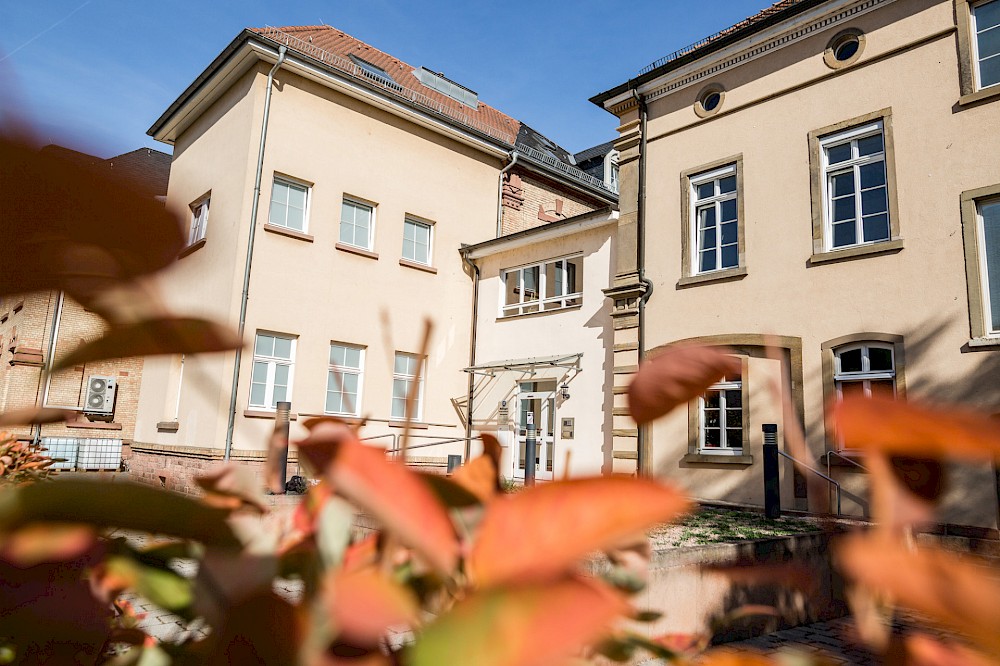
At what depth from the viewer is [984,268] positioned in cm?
801

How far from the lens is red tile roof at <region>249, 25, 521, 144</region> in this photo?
15203mm

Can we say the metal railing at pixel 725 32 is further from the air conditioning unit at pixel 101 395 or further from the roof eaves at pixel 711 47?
the air conditioning unit at pixel 101 395

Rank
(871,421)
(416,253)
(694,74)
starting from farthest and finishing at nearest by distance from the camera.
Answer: (416,253) < (694,74) < (871,421)

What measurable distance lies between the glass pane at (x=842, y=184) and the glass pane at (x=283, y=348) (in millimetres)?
9365

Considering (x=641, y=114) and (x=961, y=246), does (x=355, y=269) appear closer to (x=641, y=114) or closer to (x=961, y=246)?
(x=641, y=114)

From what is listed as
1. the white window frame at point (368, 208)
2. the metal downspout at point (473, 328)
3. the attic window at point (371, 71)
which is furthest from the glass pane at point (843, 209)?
the attic window at point (371, 71)

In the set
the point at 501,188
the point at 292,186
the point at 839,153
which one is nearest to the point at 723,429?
the point at 839,153

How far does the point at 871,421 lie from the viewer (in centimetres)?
24

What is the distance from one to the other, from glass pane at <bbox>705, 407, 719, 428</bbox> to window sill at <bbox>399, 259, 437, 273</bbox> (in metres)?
6.75

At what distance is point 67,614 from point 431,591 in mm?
207

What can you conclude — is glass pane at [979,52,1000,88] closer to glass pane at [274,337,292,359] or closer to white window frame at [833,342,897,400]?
white window frame at [833,342,897,400]

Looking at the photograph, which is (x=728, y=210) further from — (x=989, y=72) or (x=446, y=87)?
(x=446, y=87)

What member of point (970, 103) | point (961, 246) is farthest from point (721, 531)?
point (970, 103)

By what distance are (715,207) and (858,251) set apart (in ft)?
8.23
